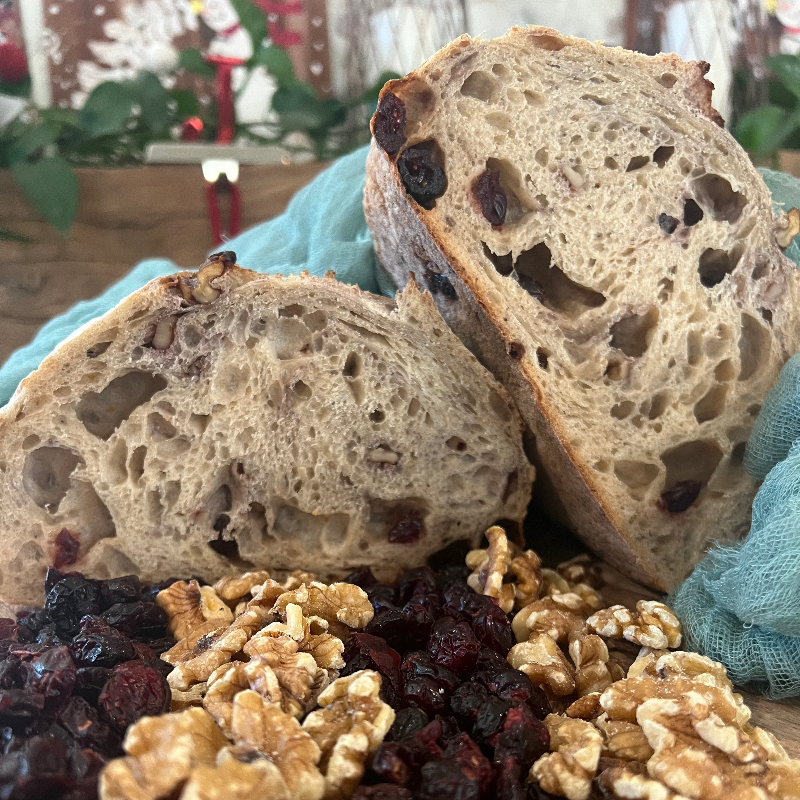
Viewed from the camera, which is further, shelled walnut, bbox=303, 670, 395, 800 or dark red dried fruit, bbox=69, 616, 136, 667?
dark red dried fruit, bbox=69, 616, 136, 667

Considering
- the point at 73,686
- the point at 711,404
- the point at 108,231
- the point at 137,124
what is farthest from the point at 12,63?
the point at 711,404

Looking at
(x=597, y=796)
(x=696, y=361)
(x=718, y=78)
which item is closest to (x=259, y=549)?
(x=597, y=796)

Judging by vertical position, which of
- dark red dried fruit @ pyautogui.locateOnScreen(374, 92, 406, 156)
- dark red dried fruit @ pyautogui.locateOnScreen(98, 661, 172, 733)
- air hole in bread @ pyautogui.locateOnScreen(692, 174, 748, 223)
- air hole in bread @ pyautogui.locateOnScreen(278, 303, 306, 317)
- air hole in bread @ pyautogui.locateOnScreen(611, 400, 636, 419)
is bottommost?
dark red dried fruit @ pyautogui.locateOnScreen(98, 661, 172, 733)

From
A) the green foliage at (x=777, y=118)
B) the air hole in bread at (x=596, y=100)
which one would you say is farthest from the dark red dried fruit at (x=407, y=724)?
the green foliage at (x=777, y=118)

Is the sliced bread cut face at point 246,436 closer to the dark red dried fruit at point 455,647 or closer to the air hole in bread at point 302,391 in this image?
the air hole in bread at point 302,391

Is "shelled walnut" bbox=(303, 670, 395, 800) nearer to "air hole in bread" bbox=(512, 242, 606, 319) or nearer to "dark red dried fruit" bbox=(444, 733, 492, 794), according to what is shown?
"dark red dried fruit" bbox=(444, 733, 492, 794)

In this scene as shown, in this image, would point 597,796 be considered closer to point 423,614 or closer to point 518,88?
point 423,614

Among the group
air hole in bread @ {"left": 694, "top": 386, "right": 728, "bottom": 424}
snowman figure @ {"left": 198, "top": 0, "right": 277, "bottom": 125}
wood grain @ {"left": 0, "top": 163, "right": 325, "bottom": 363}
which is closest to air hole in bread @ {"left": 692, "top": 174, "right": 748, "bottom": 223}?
air hole in bread @ {"left": 694, "top": 386, "right": 728, "bottom": 424}
